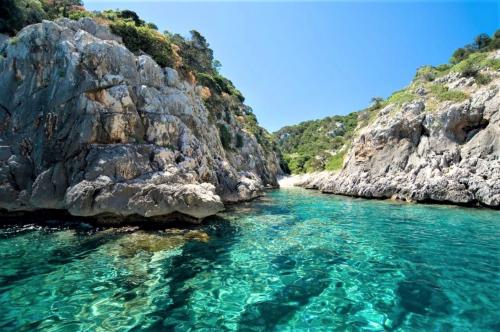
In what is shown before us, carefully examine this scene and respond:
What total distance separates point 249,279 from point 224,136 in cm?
A: 3394

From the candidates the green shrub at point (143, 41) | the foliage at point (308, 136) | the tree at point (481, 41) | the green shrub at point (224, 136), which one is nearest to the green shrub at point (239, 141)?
the green shrub at point (224, 136)

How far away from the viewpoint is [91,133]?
18.4m

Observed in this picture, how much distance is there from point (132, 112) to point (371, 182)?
98.4ft

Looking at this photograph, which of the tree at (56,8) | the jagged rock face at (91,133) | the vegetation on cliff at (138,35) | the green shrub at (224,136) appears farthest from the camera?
the green shrub at (224,136)

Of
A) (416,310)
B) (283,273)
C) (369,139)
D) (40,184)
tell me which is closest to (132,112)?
(40,184)

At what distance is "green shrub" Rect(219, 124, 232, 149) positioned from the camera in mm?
42156

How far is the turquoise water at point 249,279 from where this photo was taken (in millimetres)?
→ 7102

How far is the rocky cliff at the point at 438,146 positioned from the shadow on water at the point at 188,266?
2337cm

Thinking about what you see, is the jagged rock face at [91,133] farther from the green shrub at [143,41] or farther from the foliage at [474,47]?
the foliage at [474,47]

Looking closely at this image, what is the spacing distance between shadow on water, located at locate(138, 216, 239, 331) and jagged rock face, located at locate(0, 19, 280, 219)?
2.11 m

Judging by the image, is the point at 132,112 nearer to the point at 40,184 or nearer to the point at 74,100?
the point at 74,100

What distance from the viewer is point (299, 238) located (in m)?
15.2

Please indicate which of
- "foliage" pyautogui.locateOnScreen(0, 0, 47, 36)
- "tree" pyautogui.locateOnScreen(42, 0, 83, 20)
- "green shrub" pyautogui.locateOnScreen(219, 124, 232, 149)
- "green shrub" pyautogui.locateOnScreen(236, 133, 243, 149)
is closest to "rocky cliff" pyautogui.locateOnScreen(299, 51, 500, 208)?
"green shrub" pyautogui.locateOnScreen(236, 133, 243, 149)

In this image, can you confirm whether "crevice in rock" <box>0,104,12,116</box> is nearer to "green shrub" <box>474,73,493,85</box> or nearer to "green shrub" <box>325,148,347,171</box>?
"green shrub" <box>474,73,493,85</box>
